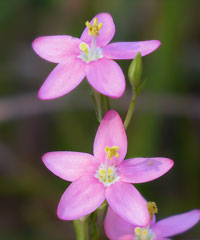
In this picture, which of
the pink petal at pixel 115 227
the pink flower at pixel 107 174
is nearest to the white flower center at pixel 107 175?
the pink flower at pixel 107 174

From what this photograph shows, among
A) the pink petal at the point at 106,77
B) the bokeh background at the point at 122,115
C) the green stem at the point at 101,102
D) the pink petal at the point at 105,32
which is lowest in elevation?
the bokeh background at the point at 122,115

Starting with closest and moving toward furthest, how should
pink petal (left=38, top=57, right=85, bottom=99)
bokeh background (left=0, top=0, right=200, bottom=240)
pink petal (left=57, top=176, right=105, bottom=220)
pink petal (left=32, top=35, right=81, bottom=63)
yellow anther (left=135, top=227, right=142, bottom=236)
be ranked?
pink petal (left=57, top=176, right=105, bottom=220)
pink petal (left=38, top=57, right=85, bottom=99)
yellow anther (left=135, top=227, right=142, bottom=236)
pink petal (left=32, top=35, right=81, bottom=63)
bokeh background (left=0, top=0, right=200, bottom=240)

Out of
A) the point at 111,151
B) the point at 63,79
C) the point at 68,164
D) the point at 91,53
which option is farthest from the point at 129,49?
the point at 68,164

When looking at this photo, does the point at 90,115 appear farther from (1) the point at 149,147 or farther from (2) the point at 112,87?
(2) the point at 112,87

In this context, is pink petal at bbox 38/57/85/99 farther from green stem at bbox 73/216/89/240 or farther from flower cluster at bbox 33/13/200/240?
green stem at bbox 73/216/89/240

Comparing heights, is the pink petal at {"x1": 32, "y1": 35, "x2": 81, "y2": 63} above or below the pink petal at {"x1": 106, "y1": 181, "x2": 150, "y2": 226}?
above

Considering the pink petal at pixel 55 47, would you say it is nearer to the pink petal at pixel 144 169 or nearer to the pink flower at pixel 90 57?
the pink flower at pixel 90 57

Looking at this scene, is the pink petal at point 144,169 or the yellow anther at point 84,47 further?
the yellow anther at point 84,47

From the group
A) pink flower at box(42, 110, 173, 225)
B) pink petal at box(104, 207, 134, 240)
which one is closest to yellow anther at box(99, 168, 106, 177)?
pink flower at box(42, 110, 173, 225)
